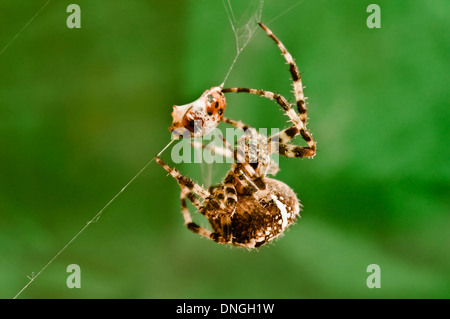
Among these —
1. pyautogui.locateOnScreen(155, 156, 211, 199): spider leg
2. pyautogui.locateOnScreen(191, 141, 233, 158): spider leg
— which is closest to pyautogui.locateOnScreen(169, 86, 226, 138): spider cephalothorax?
pyautogui.locateOnScreen(155, 156, 211, 199): spider leg

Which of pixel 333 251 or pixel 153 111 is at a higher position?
pixel 153 111

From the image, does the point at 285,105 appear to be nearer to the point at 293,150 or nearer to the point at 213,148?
the point at 293,150

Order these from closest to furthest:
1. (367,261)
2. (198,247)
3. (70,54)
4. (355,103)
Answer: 1. (70,54)
2. (355,103)
3. (367,261)
4. (198,247)

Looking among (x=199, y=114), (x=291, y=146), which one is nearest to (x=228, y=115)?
(x=291, y=146)

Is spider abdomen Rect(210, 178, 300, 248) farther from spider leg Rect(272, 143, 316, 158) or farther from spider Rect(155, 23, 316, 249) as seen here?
spider leg Rect(272, 143, 316, 158)

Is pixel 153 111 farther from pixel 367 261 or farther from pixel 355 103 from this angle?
pixel 367 261

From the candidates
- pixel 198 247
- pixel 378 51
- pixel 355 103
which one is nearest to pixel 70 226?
pixel 198 247
